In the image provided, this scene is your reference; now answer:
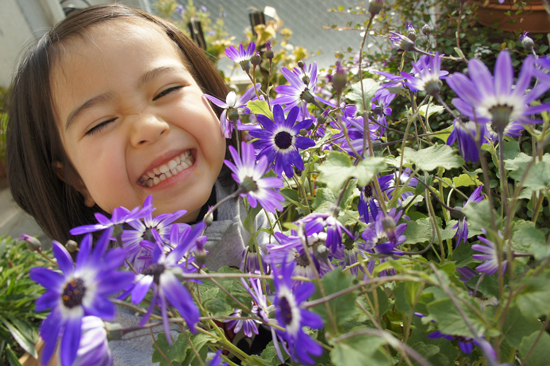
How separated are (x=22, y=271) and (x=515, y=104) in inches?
66.4

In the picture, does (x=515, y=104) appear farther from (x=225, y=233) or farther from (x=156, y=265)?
(x=225, y=233)

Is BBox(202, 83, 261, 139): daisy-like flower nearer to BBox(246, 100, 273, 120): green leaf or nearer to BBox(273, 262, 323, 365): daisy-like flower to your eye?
BBox(246, 100, 273, 120): green leaf

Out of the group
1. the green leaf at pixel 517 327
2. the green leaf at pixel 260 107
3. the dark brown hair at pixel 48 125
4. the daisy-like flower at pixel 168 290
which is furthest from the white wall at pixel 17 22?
the green leaf at pixel 517 327

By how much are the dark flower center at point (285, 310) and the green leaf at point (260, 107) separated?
27 cm

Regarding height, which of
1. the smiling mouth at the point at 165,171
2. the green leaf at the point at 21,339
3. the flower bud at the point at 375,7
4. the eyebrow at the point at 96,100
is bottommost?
the green leaf at the point at 21,339

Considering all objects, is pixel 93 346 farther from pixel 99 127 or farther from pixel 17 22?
pixel 17 22

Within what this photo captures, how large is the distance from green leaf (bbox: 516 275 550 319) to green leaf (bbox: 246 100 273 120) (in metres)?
0.32

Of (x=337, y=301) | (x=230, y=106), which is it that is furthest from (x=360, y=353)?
(x=230, y=106)

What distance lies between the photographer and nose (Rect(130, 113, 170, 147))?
1.82 feet

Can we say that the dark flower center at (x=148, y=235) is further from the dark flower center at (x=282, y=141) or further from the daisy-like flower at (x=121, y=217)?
the dark flower center at (x=282, y=141)

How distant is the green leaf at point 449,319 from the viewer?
0.24 meters

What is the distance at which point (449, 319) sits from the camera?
0.80 feet

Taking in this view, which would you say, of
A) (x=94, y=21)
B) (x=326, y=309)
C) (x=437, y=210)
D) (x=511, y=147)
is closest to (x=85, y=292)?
(x=326, y=309)

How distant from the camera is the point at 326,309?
253 millimetres
